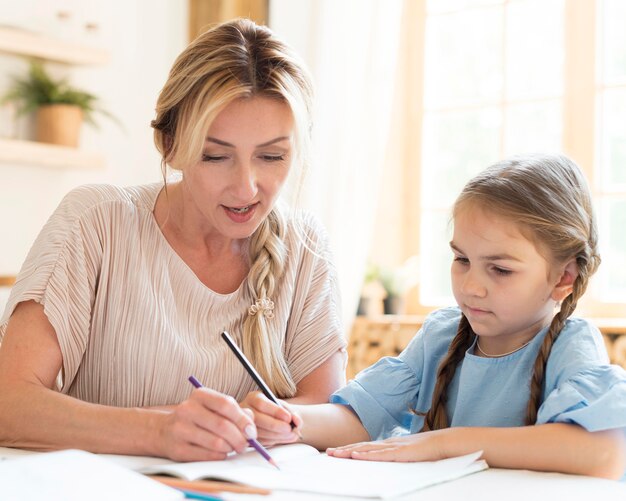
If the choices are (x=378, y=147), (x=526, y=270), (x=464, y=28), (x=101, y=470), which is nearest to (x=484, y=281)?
(x=526, y=270)

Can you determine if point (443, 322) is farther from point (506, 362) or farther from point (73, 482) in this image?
point (73, 482)

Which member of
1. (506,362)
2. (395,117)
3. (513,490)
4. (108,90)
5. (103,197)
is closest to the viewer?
(513,490)

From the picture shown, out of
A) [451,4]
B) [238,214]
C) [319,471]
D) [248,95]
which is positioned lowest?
[319,471]

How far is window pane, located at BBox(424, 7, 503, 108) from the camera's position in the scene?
339 cm

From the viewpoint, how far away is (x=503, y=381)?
4.53ft

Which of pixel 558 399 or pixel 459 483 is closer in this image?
pixel 459 483

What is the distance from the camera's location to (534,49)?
3.27 meters

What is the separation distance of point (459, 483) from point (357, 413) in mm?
379

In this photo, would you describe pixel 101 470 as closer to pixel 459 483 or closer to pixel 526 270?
pixel 459 483

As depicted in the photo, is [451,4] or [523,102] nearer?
[523,102]

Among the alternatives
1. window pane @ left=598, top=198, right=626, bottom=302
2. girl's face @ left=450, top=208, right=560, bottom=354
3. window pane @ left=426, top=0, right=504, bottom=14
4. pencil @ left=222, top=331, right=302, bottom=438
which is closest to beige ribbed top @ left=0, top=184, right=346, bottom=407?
pencil @ left=222, top=331, right=302, bottom=438

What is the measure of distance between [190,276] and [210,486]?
0.65 m

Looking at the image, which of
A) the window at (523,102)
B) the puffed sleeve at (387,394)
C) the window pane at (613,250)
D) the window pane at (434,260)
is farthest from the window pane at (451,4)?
the puffed sleeve at (387,394)

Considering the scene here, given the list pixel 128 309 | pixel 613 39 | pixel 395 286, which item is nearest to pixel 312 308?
pixel 128 309
